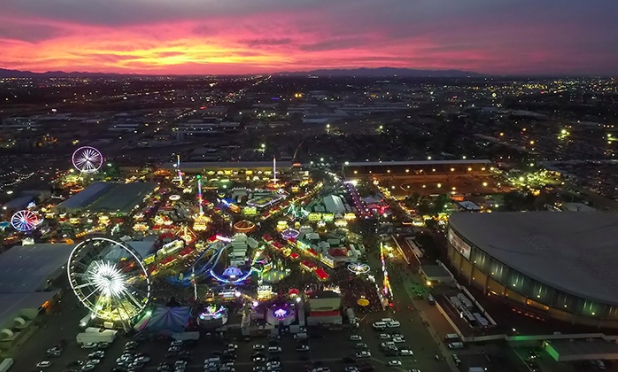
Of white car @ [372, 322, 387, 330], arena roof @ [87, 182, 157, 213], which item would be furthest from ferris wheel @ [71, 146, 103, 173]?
white car @ [372, 322, 387, 330]

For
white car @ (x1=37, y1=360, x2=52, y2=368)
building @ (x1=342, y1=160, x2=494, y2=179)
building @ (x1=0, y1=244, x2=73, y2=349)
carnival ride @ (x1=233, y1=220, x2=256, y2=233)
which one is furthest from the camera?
→ building @ (x1=342, y1=160, x2=494, y2=179)

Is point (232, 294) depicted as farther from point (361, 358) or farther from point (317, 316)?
point (361, 358)

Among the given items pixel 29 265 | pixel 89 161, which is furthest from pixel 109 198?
pixel 29 265

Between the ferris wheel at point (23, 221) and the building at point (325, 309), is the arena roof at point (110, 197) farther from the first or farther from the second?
the building at point (325, 309)

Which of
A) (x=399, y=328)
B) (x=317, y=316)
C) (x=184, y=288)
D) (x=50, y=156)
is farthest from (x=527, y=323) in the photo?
(x=50, y=156)

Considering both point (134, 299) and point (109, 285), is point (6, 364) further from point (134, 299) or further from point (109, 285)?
point (134, 299)

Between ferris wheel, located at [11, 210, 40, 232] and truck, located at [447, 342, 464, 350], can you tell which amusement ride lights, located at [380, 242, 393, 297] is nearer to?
truck, located at [447, 342, 464, 350]

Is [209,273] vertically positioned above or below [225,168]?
below
